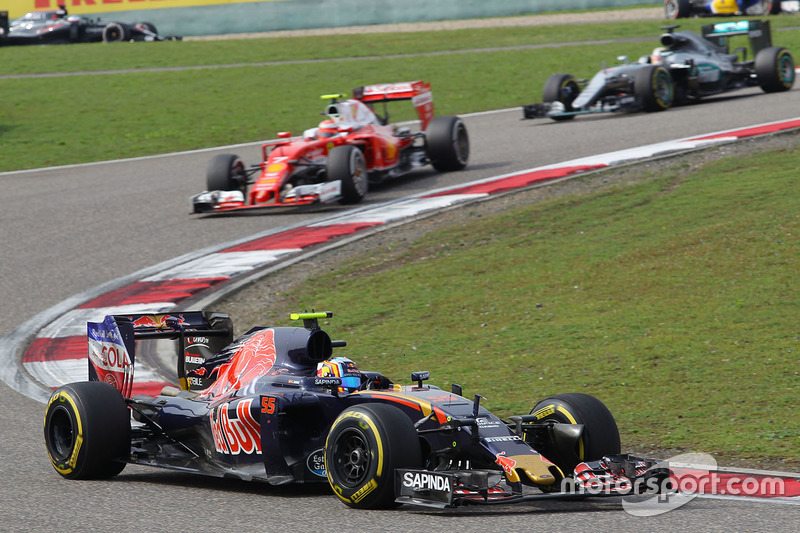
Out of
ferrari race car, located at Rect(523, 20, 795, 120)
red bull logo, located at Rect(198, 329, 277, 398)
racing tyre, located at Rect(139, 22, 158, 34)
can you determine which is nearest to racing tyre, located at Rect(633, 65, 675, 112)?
ferrari race car, located at Rect(523, 20, 795, 120)

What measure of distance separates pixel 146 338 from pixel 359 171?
9788mm

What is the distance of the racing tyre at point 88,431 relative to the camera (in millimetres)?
7551

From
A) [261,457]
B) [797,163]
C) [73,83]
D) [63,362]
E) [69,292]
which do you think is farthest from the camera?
[73,83]

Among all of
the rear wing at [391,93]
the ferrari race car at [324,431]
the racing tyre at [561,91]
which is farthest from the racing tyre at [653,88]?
the ferrari race car at [324,431]

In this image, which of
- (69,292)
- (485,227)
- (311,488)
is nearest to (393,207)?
(485,227)

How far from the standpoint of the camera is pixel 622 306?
11.6 metres

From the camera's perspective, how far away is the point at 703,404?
877 centimetres

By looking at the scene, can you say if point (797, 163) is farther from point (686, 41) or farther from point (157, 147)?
point (157, 147)


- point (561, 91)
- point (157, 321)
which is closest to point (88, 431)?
point (157, 321)

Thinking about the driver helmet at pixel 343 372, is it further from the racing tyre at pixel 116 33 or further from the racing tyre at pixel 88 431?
the racing tyre at pixel 116 33

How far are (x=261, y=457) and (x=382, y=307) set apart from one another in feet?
18.6

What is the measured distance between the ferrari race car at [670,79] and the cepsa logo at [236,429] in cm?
1802

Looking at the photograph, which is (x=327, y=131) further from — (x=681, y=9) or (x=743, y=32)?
(x=681, y=9)

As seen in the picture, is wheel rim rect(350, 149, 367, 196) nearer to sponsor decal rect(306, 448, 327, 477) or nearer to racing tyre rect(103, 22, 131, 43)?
sponsor decal rect(306, 448, 327, 477)
